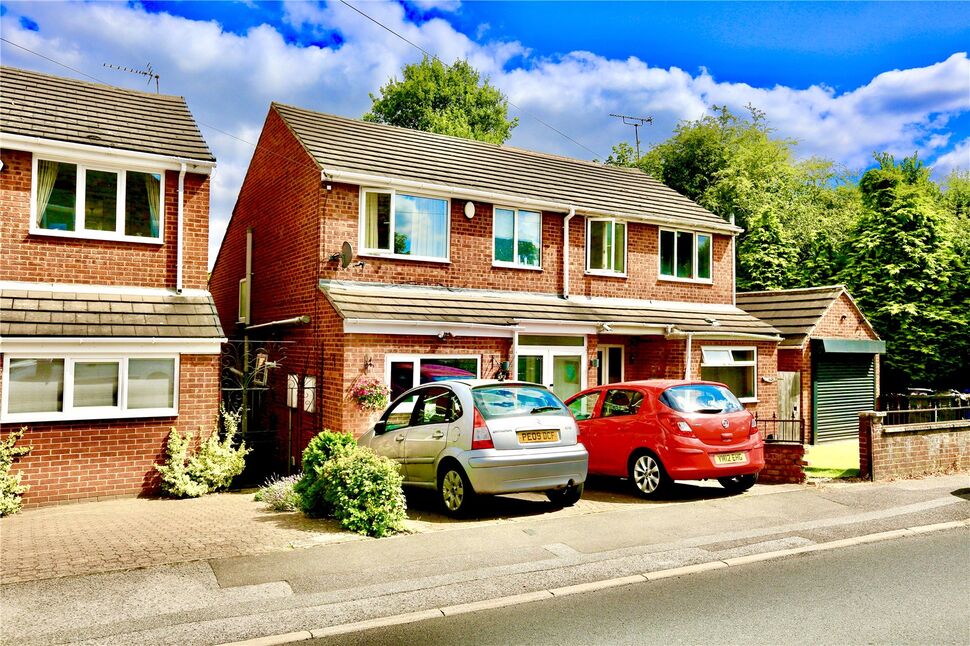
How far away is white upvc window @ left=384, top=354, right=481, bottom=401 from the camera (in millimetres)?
13203

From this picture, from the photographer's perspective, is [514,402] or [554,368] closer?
[514,402]

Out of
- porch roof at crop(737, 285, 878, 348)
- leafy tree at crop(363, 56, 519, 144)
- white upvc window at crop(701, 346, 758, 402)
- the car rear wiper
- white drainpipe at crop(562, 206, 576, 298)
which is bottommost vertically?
the car rear wiper

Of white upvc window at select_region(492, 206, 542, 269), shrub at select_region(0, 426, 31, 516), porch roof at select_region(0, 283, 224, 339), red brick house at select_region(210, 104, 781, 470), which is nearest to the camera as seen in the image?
shrub at select_region(0, 426, 31, 516)

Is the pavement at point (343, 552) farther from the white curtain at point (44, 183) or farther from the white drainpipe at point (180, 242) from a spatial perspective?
the white curtain at point (44, 183)

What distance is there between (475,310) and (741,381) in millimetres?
7918

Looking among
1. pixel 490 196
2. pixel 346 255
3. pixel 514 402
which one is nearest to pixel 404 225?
pixel 346 255

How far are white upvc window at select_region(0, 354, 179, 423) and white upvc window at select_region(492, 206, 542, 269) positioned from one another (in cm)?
726

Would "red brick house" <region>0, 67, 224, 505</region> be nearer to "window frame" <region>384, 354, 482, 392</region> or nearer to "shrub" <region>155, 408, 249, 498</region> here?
"shrub" <region>155, 408, 249, 498</region>

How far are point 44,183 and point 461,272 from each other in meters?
7.79

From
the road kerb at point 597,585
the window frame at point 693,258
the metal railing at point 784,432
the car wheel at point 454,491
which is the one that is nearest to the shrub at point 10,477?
the car wheel at point 454,491

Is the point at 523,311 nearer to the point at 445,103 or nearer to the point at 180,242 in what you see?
the point at 180,242

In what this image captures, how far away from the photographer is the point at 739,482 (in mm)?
11141

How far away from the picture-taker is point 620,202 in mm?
18625

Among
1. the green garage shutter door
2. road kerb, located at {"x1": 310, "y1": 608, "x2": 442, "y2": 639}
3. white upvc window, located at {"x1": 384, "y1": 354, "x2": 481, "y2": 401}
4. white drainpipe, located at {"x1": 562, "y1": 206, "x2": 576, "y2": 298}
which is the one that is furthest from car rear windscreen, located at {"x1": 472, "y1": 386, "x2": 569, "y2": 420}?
the green garage shutter door
